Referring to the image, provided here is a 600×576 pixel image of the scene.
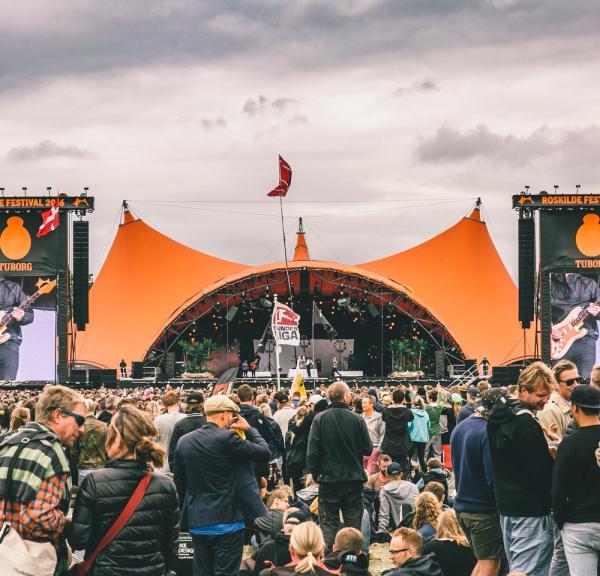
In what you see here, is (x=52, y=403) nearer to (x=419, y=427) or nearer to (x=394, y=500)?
(x=394, y=500)

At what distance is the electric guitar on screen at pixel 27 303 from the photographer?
26.3 m

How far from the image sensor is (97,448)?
743 cm

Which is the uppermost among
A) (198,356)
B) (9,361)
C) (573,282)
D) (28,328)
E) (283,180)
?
(283,180)

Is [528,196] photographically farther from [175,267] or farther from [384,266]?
[175,267]

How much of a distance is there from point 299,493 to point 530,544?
401 centimetres

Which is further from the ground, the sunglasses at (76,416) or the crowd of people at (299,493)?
the sunglasses at (76,416)

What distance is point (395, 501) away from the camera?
→ 32.4 feet

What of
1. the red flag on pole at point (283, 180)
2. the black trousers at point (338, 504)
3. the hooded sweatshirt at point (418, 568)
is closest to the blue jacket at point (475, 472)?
the hooded sweatshirt at point (418, 568)

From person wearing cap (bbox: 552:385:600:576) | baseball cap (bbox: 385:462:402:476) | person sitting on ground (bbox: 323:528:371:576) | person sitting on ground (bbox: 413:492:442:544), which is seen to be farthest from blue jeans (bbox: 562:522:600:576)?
baseball cap (bbox: 385:462:402:476)

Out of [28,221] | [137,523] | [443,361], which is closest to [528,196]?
[443,361]

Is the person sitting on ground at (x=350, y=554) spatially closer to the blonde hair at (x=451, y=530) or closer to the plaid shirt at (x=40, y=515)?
the blonde hair at (x=451, y=530)

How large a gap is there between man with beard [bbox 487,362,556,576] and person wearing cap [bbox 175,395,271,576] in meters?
1.35

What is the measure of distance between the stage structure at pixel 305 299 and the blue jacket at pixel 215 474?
2691 centimetres

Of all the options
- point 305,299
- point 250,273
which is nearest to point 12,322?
point 250,273
